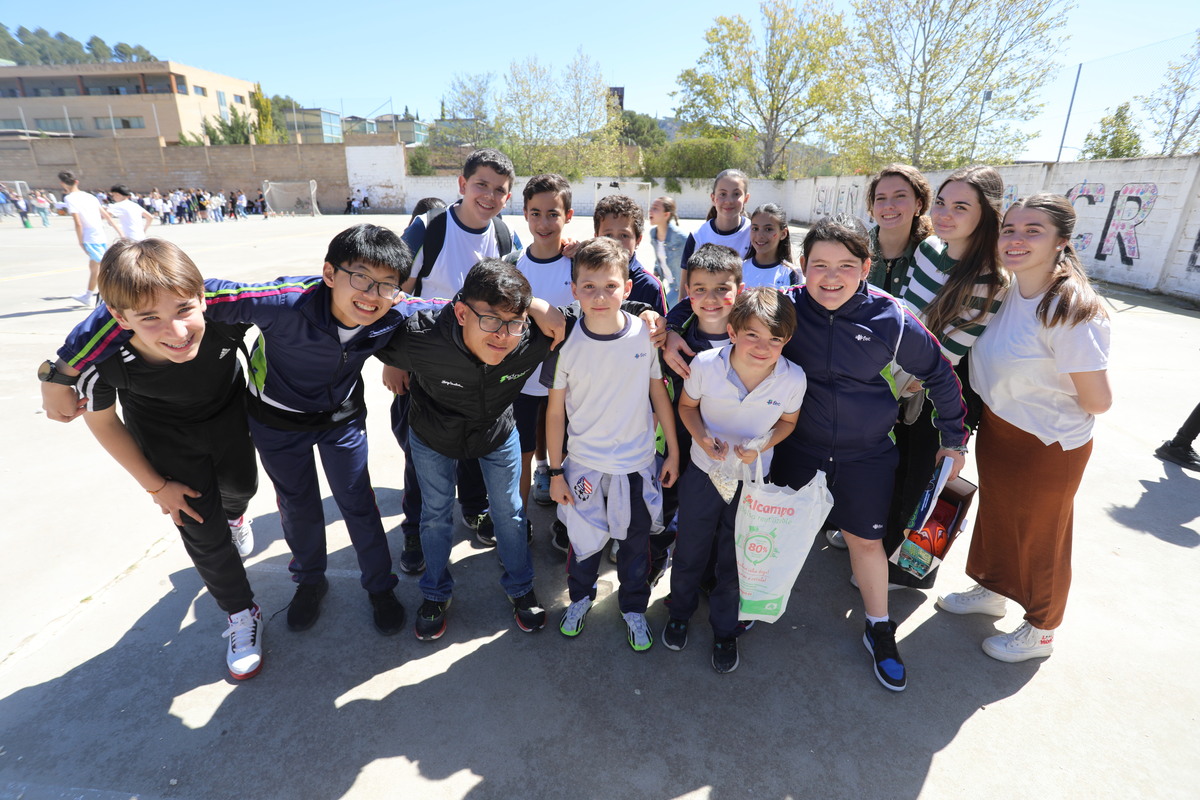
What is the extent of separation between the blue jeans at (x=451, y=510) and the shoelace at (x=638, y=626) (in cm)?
49

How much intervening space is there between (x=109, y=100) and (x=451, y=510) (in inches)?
2843

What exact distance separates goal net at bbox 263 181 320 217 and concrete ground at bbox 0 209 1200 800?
41018 mm

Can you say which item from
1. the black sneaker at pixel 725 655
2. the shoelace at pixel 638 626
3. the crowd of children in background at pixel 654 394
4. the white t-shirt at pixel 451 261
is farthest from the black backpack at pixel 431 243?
the black sneaker at pixel 725 655

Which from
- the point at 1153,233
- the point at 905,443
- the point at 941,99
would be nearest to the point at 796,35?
the point at 941,99

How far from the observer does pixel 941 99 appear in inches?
880

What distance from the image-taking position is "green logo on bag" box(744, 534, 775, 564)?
2.33 m

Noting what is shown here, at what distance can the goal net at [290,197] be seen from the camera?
126 feet

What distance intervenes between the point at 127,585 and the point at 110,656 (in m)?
0.54

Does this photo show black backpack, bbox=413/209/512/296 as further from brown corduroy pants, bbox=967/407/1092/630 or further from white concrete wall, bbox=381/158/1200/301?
white concrete wall, bbox=381/158/1200/301

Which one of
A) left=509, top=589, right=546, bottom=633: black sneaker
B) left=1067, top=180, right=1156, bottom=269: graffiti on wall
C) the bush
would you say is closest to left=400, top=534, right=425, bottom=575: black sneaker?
left=509, top=589, right=546, bottom=633: black sneaker

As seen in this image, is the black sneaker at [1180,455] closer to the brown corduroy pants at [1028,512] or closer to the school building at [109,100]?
the brown corduroy pants at [1028,512]

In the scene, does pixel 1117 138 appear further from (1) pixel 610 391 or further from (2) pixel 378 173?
(2) pixel 378 173

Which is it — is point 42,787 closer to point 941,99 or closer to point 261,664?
point 261,664

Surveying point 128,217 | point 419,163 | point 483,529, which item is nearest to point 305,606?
point 483,529
